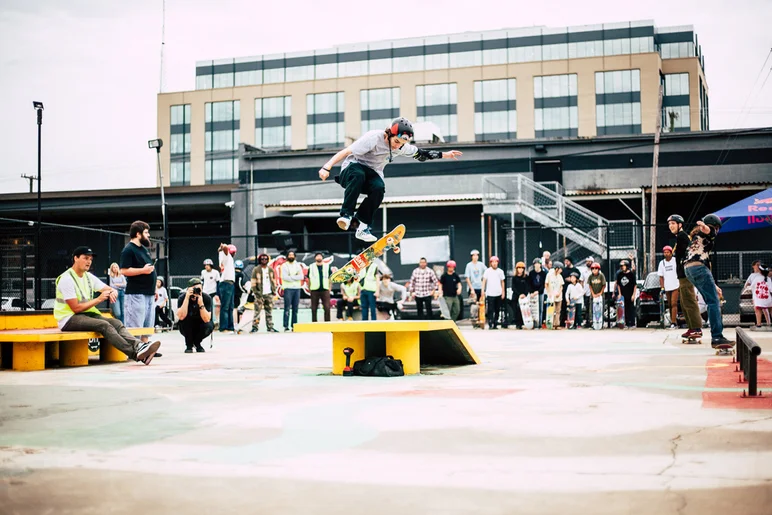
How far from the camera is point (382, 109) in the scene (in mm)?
64562

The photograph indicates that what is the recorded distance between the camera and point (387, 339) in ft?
27.0

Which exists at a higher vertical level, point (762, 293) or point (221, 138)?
point (221, 138)

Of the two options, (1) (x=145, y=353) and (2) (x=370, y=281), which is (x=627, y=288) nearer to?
(2) (x=370, y=281)

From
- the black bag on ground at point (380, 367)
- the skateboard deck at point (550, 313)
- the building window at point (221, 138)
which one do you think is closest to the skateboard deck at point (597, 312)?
the skateboard deck at point (550, 313)

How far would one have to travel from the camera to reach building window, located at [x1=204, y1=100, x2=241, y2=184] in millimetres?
69750

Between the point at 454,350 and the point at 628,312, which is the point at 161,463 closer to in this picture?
the point at 454,350

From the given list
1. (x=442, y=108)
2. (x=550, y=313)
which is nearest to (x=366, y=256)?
(x=550, y=313)

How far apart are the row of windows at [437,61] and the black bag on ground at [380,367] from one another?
2462 inches

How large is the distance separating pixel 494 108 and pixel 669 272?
48359 millimetres

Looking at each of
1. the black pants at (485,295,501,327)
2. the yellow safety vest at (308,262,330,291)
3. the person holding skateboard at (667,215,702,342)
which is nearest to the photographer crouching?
the yellow safety vest at (308,262,330,291)

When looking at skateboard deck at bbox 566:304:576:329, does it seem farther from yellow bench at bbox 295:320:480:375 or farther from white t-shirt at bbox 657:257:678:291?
yellow bench at bbox 295:320:480:375

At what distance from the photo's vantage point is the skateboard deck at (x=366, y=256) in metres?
9.93

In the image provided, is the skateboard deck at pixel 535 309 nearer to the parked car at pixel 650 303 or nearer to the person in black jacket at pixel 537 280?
Answer: the person in black jacket at pixel 537 280

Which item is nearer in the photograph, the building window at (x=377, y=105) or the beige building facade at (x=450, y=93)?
the beige building facade at (x=450, y=93)
